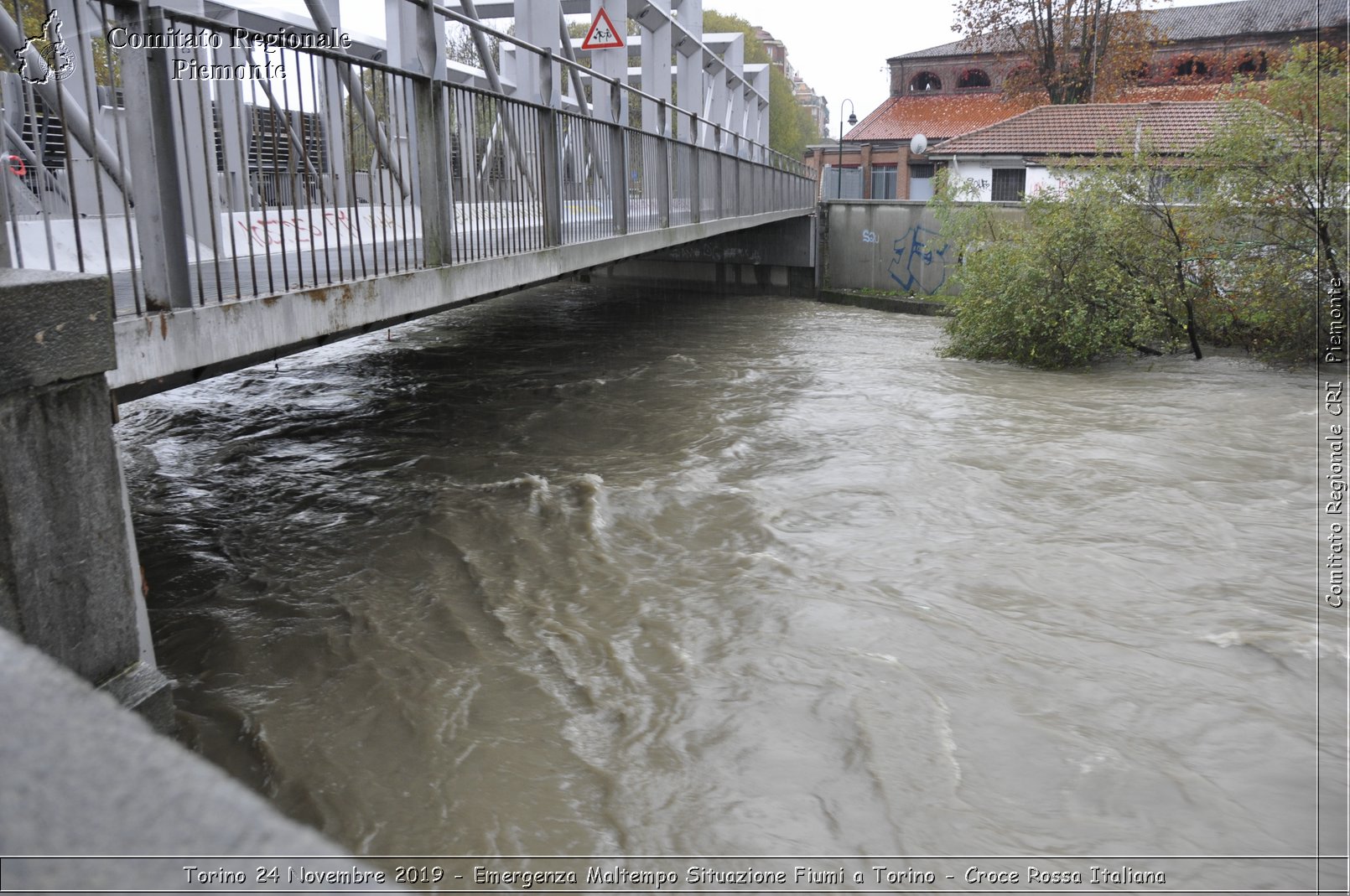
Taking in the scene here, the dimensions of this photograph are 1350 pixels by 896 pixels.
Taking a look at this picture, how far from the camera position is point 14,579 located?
3.24m

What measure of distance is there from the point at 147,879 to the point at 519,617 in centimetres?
564

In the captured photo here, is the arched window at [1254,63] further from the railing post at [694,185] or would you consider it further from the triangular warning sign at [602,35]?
the triangular warning sign at [602,35]

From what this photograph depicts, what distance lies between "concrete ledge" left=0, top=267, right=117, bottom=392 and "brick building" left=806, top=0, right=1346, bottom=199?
45.0 meters

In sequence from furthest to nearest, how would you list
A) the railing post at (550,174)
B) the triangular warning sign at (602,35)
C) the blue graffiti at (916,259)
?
1. the blue graffiti at (916,259)
2. the triangular warning sign at (602,35)
3. the railing post at (550,174)

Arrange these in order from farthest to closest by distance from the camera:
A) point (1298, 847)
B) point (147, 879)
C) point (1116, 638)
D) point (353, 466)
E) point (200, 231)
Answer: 1. point (353, 466)
2. point (200, 231)
3. point (1116, 638)
4. point (1298, 847)
5. point (147, 879)

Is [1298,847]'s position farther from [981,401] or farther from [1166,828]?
[981,401]

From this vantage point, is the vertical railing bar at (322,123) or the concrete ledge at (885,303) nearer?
the vertical railing bar at (322,123)

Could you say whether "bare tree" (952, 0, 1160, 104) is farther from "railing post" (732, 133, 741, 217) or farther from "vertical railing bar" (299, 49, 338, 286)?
"vertical railing bar" (299, 49, 338, 286)

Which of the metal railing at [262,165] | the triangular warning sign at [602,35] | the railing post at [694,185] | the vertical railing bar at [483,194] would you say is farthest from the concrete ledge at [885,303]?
the vertical railing bar at [483,194]

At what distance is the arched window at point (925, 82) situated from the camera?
57.1 meters

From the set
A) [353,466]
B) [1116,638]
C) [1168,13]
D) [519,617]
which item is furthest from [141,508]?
[1168,13]

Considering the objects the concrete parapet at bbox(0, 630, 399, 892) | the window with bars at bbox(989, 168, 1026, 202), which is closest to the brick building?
the window with bars at bbox(989, 168, 1026, 202)

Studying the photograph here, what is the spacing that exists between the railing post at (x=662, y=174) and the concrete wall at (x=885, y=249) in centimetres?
1241

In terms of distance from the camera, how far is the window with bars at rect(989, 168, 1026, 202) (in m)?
35.0
